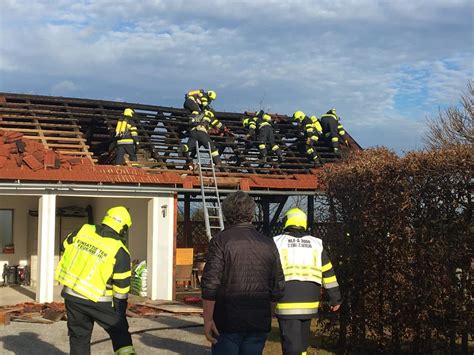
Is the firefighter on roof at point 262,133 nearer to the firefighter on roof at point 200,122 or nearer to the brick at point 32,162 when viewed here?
the firefighter on roof at point 200,122

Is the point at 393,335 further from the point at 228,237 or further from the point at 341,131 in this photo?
the point at 341,131

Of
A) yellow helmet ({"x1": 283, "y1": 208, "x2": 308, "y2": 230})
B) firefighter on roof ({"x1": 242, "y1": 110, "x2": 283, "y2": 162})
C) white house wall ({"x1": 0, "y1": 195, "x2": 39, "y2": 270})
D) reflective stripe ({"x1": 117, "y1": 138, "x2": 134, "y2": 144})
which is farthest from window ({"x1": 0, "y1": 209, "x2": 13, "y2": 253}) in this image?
yellow helmet ({"x1": 283, "y1": 208, "x2": 308, "y2": 230})

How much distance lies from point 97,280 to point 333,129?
12.2 meters

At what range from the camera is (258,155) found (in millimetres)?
15562

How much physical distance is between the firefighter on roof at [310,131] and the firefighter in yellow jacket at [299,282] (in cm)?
1026

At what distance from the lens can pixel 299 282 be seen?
527 centimetres

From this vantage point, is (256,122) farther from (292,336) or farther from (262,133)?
(292,336)

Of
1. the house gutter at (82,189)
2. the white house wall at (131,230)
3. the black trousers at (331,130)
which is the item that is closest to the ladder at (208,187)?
the house gutter at (82,189)

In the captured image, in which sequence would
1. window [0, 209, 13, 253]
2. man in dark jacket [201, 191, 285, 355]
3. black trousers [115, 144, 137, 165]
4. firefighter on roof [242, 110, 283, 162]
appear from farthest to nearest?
firefighter on roof [242, 110, 283, 162]
window [0, 209, 13, 253]
black trousers [115, 144, 137, 165]
man in dark jacket [201, 191, 285, 355]

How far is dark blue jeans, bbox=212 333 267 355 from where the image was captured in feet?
13.5

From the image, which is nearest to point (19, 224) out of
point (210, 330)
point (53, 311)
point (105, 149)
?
point (105, 149)

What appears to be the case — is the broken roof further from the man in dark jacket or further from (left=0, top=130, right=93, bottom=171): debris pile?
the man in dark jacket

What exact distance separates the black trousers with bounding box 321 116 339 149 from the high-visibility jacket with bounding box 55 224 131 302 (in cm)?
1180

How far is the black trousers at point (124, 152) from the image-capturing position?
1298cm
